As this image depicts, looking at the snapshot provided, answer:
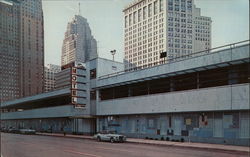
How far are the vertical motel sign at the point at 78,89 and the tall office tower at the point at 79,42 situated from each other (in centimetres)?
2549

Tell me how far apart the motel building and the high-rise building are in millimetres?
7117

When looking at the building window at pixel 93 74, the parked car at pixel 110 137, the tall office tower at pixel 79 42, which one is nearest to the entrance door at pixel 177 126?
the parked car at pixel 110 137

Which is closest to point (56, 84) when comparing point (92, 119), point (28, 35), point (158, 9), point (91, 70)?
point (28, 35)

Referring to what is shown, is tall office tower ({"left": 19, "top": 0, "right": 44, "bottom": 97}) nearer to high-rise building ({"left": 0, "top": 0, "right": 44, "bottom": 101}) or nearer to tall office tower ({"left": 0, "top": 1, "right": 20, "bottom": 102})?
high-rise building ({"left": 0, "top": 0, "right": 44, "bottom": 101})

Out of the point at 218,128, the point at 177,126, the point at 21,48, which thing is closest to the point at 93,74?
the point at 177,126

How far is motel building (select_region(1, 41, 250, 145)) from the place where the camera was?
17328 millimetres

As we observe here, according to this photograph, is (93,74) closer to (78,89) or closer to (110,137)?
(78,89)

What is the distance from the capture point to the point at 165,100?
2325 centimetres

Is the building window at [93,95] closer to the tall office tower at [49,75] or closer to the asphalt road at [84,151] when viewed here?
the asphalt road at [84,151]

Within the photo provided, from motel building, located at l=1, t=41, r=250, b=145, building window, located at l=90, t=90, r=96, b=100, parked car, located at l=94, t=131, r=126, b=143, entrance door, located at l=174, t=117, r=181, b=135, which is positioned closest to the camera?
motel building, located at l=1, t=41, r=250, b=145

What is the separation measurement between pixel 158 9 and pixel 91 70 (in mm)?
29653

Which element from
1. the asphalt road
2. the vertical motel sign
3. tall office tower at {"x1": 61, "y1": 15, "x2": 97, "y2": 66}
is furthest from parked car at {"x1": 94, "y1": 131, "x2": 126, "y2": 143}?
tall office tower at {"x1": 61, "y1": 15, "x2": 97, "y2": 66}

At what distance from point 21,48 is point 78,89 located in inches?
1069

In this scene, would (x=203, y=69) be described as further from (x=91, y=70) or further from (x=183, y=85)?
(x=91, y=70)
